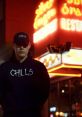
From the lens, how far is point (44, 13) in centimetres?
1159

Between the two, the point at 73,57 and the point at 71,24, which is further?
the point at 71,24

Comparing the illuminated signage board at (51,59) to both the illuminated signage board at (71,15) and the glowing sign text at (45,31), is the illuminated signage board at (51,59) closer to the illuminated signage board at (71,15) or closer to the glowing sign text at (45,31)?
the glowing sign text at (45,31)

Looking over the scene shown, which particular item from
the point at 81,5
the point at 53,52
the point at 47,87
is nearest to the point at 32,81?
the point at 47,87

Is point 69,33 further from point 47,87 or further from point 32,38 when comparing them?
point 47,87

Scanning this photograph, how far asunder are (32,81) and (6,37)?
30.5 feet

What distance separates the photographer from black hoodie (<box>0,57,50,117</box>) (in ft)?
10.5

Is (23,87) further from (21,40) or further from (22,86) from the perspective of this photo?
(21,40)

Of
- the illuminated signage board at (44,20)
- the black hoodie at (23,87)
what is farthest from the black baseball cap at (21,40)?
the illuminated signage board at (44,20)

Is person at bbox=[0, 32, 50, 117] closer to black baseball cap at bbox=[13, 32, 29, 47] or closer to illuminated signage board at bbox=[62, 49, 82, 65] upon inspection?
black baseball cap at bbox=[13, 32, 29, 47]

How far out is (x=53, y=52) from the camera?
10.5 meters

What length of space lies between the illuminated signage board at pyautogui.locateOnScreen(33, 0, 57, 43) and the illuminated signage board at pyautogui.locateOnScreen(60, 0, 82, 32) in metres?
0.23

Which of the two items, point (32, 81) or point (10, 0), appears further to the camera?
point (10, 0)

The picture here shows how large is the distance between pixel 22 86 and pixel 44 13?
27.8 feet

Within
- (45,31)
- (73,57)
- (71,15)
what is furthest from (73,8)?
(73,57)
